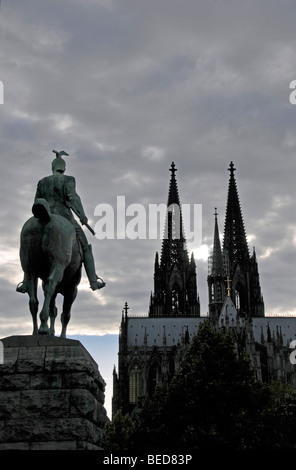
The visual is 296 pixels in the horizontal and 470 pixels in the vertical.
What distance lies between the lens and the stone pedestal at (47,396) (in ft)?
26.3

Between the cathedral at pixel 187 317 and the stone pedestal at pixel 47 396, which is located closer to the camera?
the stone pedestal at pixel 47 396

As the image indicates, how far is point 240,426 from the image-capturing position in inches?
1169

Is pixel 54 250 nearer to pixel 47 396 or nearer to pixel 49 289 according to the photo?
pixel 49 289

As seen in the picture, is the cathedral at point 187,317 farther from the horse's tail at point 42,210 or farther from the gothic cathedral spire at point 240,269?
the horse's tail at point 42,210

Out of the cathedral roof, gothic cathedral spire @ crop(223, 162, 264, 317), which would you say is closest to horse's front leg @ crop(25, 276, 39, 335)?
the cathedral roof

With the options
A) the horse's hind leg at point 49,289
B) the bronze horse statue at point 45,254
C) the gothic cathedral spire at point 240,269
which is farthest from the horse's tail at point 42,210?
the gothic cathedral spire at point 240,269

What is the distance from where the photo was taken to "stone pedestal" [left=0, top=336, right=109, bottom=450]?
8.02 m

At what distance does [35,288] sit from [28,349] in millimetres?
1360

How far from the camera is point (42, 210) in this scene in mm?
9641

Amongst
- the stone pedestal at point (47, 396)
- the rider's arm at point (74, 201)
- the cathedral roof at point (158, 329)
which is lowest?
the stone pedestal at point (47, 396)

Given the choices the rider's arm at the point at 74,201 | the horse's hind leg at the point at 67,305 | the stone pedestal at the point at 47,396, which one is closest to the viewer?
the stone pedestal at the point at 47,396

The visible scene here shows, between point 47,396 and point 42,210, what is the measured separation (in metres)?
3.12

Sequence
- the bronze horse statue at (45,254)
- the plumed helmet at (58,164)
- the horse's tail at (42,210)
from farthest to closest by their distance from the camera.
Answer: the plumed helmet at (58,164) < the horse's tail at (42,210) < the bronze horse statue at (45,254)

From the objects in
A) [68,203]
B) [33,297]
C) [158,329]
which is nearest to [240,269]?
[158,329]
